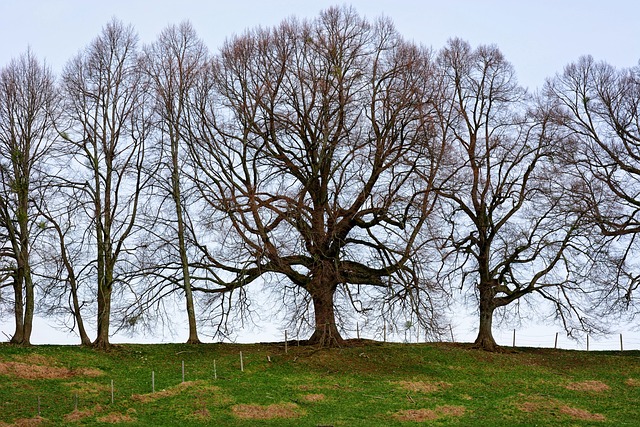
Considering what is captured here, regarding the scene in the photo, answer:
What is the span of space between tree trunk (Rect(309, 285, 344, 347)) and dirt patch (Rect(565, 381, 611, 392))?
9614 millimetres

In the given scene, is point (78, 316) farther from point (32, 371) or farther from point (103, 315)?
point (32, 371)

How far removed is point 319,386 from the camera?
28562 mm

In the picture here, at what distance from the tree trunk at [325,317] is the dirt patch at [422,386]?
5087 mm


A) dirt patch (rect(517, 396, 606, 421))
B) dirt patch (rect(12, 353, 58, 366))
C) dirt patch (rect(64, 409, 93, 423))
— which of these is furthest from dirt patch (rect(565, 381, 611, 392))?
dirt patch (rect(12, 353, 58, 366))

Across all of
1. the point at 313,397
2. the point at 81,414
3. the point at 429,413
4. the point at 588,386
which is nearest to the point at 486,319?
the point at 588,386

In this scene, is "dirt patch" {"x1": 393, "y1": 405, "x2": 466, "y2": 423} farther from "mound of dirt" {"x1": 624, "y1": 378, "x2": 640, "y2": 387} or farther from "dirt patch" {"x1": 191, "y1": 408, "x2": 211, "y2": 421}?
"mound of dirt" {"x1": 624, "y1": 378, "x2": 640, "y2": 387}

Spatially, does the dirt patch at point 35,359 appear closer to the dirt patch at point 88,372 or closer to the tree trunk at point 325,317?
the dirt patch at point 88,372

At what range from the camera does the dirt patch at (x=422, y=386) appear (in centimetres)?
2870

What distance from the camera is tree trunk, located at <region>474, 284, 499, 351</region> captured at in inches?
1490

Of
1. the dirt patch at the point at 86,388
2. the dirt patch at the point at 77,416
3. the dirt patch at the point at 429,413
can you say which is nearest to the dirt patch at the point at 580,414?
the dirt patch at the point at 429,413

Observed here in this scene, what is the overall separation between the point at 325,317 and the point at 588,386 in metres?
10.8

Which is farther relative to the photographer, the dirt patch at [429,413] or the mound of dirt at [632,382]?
the mound of dirt at [632,382]

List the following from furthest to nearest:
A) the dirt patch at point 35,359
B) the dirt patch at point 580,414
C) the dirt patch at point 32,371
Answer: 1. the dirt patch at point 35,359
2. the dirt patch at point 32,371
3. the dirt patch at point 580,414

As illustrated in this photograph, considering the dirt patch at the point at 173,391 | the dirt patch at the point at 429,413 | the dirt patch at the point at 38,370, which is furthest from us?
the dirt patch at the point at 38,370
